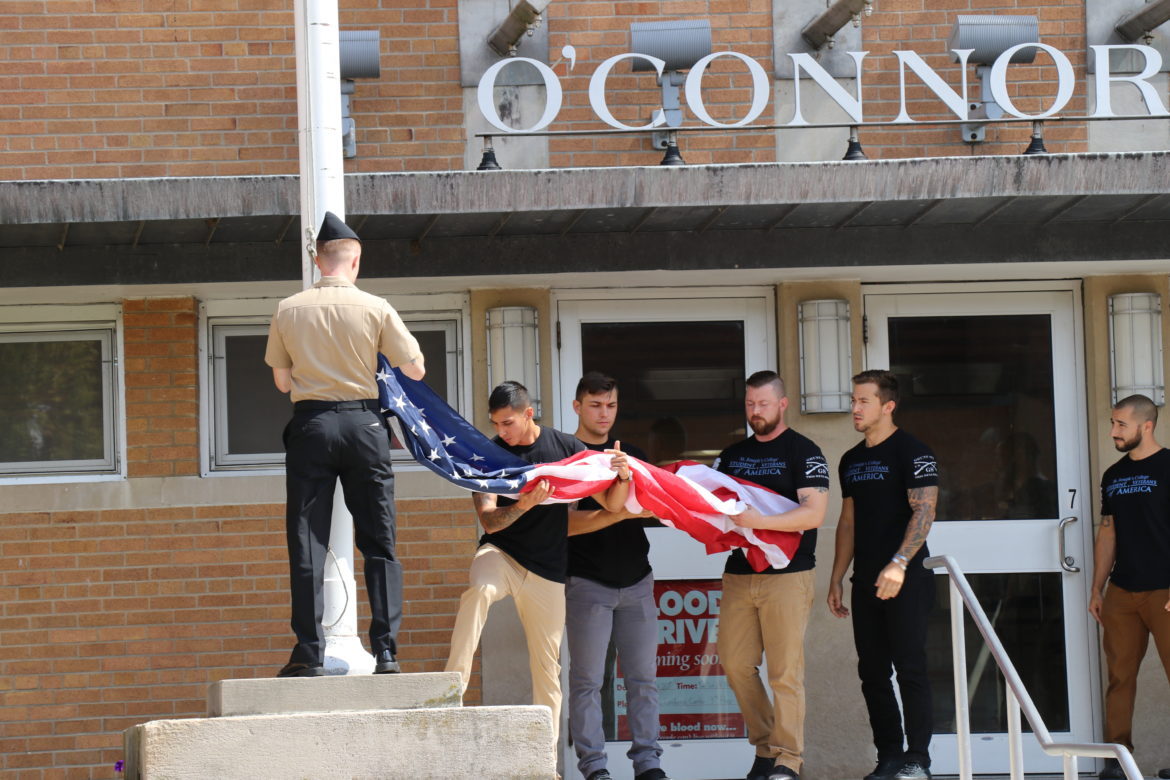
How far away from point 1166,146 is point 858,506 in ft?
8.76

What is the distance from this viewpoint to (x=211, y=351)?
29.3 feet

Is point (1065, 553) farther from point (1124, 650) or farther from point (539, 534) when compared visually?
point (539, 534)

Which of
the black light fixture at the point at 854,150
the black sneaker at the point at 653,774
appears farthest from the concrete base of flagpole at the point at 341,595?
the black light fixture at the point at 854,150

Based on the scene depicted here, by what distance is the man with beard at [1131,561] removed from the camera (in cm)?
799

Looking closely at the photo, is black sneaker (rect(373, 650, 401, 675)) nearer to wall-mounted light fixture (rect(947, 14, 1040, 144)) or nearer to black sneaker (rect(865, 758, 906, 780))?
black sneaker (rect(865, 758, 906, 780))

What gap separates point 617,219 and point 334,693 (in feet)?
9.28

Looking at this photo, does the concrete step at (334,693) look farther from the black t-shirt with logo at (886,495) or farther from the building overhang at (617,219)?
the black t-shirt with logo at (886,495)

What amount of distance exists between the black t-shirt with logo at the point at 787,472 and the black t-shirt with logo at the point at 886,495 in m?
0.22

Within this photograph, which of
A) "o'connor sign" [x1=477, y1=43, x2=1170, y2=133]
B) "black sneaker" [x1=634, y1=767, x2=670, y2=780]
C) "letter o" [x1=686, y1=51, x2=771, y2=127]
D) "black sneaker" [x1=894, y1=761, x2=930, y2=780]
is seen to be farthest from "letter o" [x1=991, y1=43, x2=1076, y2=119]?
"black sneaker" [x1=634, y1=767, x2=670, y2=780]

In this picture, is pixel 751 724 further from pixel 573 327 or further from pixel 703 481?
pixel 573 327

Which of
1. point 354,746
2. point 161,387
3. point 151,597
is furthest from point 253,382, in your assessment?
point 354,746

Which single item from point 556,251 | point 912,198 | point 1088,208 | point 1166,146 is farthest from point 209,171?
point 1166,146

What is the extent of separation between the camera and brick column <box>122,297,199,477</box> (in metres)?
8.73

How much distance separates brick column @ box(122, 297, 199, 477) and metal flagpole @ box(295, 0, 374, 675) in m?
2.39
